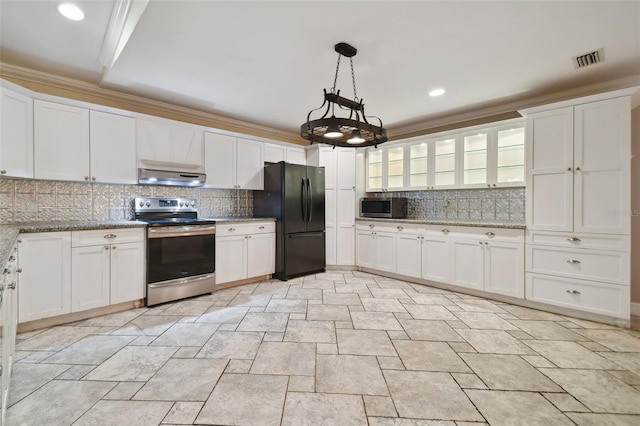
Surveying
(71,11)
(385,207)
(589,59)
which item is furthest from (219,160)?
(589,59)

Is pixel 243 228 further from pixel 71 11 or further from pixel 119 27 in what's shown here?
pixel 71 11

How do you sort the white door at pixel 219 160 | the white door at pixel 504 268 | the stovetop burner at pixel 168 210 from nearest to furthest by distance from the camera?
the white door at pixel 504 268
the stovetop burner at pixel 168 210
the white door at pixel 219 160

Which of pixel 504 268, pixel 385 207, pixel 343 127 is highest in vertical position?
pixel 343 127

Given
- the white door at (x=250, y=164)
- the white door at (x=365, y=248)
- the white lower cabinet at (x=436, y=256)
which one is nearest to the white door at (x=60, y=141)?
the white door at (x=250, y=164)

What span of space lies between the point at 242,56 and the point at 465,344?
3224mm

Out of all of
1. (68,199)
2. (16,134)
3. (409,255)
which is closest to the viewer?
(16,134)

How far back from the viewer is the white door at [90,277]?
2.61 m

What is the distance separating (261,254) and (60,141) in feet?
8.55

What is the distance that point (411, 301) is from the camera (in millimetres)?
3299

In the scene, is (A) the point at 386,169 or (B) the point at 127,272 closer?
(B) the point at 127,272

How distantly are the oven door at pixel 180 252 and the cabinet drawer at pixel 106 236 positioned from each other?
130 millimetres

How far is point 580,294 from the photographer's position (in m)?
2.80

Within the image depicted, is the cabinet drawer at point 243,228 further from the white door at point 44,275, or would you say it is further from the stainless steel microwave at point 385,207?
the stainless steel microwave at point 385,207

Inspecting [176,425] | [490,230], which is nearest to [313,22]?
[176,425]
